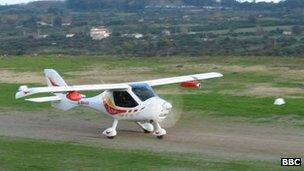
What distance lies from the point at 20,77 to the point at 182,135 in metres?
23.7

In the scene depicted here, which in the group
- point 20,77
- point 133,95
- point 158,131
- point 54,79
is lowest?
point 20,77

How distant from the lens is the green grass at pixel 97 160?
59.5 ft

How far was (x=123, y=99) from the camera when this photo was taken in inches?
907

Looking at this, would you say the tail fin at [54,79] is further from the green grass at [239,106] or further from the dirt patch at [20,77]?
the dirt patch at [20,77]

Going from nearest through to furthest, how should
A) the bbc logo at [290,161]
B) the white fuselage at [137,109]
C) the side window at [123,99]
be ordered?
1. the bbc logo at [290,161]
2. the white fuselage at [137,109]
3. the side window at [123,99]

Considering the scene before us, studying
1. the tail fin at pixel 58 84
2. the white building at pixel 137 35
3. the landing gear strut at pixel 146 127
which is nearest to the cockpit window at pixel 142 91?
the landing gear strut at pixel 146 127

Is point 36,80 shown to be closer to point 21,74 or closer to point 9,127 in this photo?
point 21,74

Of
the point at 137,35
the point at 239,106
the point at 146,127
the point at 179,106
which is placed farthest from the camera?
the point at 137,35

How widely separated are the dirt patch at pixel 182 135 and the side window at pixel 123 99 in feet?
3.65

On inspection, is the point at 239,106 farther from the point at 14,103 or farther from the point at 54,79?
the point at 14,103

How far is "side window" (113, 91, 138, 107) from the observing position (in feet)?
74.6

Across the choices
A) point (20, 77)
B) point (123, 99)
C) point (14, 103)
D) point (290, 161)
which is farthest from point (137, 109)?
point (20, 77)

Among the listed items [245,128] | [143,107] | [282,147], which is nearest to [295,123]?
[245,128]

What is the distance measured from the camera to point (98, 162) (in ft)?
62.0
